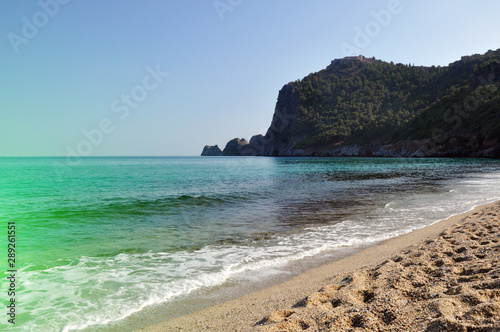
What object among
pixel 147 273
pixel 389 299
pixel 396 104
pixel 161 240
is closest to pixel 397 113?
pixel 396 104

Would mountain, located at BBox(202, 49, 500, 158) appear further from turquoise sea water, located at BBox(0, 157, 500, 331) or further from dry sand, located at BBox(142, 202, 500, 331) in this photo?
dry sand, located at BBox(142, 202, 500, 331)

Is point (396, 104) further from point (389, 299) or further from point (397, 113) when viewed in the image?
point (389, 299)

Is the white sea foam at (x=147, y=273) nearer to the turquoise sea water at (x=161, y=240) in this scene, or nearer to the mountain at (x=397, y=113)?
the turquoise sea water at (x=161, y=240)

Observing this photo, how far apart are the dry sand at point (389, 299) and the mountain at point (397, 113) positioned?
289 feet

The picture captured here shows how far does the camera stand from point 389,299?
138 inches

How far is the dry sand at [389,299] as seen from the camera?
291 centimetres

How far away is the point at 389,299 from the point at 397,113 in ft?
480

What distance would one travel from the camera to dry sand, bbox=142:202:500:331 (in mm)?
2908

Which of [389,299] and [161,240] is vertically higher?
[389,299]

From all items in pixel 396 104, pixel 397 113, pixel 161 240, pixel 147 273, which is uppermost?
pixel 396 104

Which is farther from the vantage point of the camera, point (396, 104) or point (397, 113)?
point (396, 104)

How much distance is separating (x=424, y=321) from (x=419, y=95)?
16999 centimetres

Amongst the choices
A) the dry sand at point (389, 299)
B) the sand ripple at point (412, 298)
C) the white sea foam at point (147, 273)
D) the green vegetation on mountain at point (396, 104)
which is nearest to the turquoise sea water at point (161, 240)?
the white sea foam at point (147, 273)

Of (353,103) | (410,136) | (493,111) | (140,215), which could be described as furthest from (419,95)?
(140,215)
